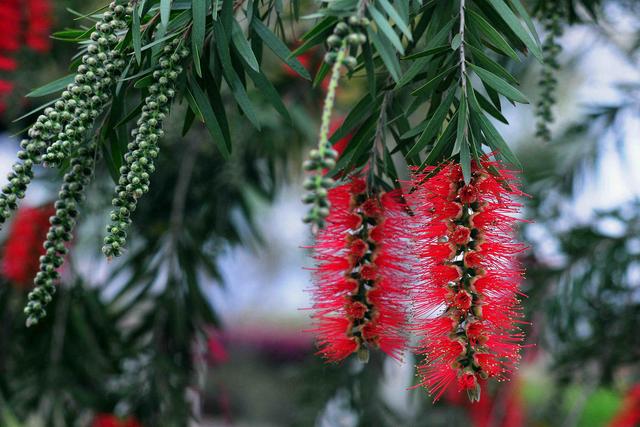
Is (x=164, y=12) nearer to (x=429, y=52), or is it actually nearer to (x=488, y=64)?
(x=429, y=52)

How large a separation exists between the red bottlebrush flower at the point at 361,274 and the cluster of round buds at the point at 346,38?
35cm

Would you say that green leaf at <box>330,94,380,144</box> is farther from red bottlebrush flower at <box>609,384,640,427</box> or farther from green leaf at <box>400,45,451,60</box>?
Result: red bottlebrush flower at <box>609,384,640,427</box>

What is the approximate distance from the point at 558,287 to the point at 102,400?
166 centimetres

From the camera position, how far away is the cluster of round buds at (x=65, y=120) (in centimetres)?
110

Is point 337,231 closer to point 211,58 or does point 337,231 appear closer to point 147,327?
point 211,58

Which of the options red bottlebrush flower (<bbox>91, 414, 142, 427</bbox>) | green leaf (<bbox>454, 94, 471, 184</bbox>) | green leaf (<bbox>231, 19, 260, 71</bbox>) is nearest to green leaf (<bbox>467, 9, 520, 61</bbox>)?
green leaf (<bbox>454, 94, 471, 184</bbox>)

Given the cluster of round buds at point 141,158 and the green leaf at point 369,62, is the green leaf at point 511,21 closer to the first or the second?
the green leaf at point 369,62

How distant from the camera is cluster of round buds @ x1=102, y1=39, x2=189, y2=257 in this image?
1106 mm

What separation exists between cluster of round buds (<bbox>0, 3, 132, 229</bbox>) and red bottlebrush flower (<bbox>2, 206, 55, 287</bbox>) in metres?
1.55

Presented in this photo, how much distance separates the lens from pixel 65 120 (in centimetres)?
112

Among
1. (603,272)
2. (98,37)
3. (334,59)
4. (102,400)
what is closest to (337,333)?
(334,59)

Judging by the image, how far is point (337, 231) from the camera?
1.25 metres

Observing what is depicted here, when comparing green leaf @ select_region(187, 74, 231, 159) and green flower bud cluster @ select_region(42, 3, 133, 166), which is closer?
green flower bud cluster @ select_region(42, 3, 133, 166)

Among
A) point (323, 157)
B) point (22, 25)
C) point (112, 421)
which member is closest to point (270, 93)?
point (323, 157)
